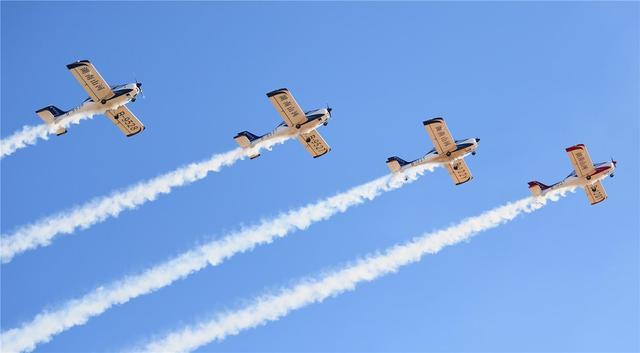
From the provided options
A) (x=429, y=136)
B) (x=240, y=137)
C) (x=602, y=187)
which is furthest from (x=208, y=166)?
(x=602, y=187)

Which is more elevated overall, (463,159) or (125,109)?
(125,109)

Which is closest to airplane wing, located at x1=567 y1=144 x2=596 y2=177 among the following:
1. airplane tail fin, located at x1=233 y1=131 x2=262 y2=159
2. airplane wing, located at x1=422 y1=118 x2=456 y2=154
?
airplane wing, located at x1=422 y1=118 x2=456 y2=154

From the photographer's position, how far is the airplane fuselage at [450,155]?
81.0 metres

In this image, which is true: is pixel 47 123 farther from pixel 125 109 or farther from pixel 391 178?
pixel 391 178

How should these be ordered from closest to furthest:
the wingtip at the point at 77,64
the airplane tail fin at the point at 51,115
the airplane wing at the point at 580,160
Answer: the wingtip at the point at 77,64 → the airplane tail fin at the point at 51,115 → the airplane wing at the point at 580,160

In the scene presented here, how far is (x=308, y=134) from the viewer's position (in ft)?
269

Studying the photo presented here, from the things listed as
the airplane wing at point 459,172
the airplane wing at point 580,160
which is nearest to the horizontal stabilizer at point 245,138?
the airplane wing at point 459,172

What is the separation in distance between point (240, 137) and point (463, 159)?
1612cm

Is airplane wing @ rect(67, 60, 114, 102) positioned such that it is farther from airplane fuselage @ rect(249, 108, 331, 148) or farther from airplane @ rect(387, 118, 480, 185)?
airplane @ rect(387, 118, 480, 185)

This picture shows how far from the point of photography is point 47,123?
3137 inches

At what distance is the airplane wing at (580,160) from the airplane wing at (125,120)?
3049 centimetres

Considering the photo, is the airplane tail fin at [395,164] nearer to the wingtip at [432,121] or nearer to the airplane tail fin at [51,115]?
the wingtip at [432,121]

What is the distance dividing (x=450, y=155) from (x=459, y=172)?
128 inches

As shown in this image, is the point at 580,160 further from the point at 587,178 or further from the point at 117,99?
the point at 117,99
